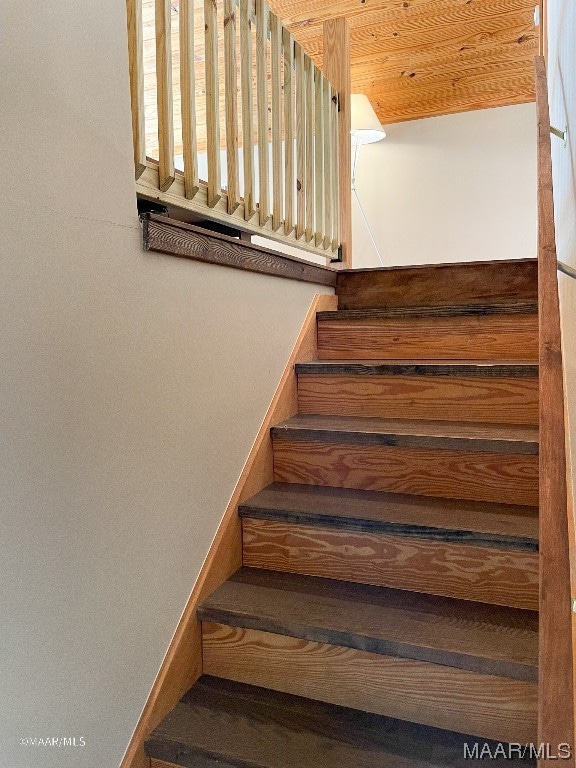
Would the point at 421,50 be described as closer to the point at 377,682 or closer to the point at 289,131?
the point at 289,131

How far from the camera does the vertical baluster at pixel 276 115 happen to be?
6.12 ft

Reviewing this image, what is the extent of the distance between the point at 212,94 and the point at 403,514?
1214mm

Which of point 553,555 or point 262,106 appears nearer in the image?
point 553,555

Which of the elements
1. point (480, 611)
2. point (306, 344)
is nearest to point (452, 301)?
point (306, 344)

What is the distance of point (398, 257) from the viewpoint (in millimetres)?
3957

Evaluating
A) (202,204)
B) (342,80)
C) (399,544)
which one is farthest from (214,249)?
(342,80)

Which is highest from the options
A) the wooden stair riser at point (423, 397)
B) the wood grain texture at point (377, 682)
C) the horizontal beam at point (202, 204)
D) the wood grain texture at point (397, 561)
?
the horizontal beam at point (202, 204)

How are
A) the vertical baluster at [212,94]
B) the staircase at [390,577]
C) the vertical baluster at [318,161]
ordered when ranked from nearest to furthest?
1. the staircase at [390,577]
2. the vertical baluster at [212,94]
3. the vertical baluster at [318,161]

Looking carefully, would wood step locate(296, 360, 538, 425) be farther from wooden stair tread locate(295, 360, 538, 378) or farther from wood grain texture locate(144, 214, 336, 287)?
wood grain texture locate(144, 214, 336, 287)

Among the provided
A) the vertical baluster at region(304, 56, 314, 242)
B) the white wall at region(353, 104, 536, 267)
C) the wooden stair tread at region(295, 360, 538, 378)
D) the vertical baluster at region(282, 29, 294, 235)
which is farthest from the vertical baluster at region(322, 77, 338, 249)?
the white wall at region(353, 104, 536, 267)

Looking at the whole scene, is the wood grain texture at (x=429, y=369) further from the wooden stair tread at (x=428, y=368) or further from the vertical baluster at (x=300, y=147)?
the vertical baluster at (x=300, y=147)

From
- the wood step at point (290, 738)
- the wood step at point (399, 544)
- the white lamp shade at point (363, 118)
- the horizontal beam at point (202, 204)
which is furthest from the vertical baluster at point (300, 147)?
the wood step at point (290, 738)

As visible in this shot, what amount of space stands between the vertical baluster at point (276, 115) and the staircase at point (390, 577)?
0.57 metres

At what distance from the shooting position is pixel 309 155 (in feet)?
7.25
